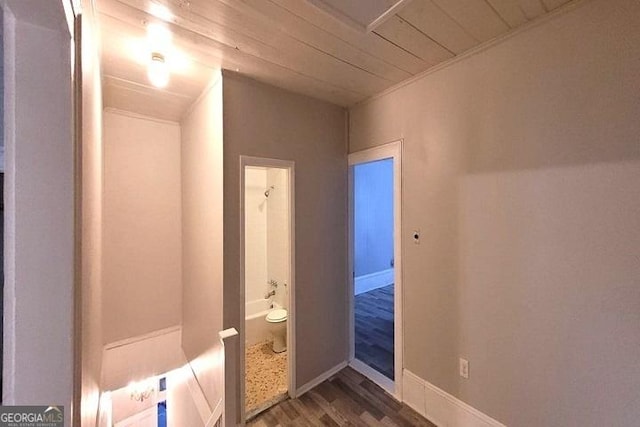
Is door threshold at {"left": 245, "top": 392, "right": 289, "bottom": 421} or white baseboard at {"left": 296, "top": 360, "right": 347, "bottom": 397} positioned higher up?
white baseboard at {"left": 296, "top": 360, "right": 347, "bottom": 397}

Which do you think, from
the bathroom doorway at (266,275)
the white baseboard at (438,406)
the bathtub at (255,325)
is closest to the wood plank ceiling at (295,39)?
the bathroom doorway at (266,275)

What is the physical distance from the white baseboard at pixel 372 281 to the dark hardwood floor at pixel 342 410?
257 cm

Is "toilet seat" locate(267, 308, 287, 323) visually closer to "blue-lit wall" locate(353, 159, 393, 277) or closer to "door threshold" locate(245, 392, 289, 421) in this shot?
"door threshold" locate(245, 392, 289, 421)

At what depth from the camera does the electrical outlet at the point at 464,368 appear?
1.77 m

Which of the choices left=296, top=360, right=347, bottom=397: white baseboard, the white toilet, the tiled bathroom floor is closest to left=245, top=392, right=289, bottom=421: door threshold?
the tiled bathroom floor

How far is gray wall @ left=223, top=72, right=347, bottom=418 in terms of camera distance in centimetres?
195

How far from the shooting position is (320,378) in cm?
245

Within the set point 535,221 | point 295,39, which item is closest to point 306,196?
point 295,39

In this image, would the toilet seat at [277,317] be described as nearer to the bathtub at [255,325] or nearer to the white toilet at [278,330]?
the white toilet at [278,330]

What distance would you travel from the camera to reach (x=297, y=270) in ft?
7.52

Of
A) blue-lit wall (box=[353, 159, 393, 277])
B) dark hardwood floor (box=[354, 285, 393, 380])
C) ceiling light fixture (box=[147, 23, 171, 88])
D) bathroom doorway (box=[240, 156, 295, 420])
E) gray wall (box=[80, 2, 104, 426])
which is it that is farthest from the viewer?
blue-lit wall (box=[353, 159, 393, 277])

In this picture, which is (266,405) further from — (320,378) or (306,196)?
(306,196)

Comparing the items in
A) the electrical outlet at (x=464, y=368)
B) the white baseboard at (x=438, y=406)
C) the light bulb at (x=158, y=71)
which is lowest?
the white baseboard at (x=438, y=406)

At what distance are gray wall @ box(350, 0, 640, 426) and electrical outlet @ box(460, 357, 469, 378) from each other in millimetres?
46
